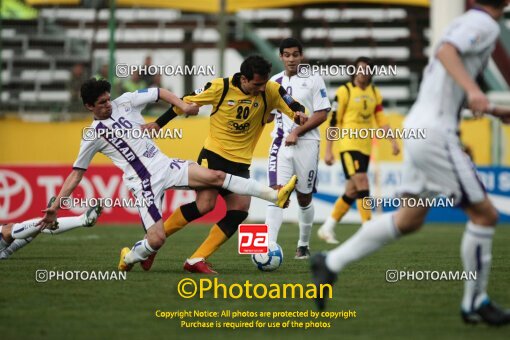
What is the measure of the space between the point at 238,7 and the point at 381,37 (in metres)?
3.59

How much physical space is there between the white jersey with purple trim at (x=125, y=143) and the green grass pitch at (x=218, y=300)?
40.1 inches

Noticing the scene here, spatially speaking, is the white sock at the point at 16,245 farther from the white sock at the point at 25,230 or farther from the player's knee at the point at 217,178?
the player's knee at the point at 217,178

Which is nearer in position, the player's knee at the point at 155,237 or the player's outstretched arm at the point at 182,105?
the player's outstretched arm at the point at 182,105

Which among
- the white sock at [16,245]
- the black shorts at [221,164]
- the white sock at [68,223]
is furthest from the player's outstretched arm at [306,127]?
the white sock at [16,245]

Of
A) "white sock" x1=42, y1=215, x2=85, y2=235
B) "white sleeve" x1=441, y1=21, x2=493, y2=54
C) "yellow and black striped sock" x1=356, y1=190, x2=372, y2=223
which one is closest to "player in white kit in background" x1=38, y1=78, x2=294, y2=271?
"white sock" x1=42, y1=215, x2=85, y2=235

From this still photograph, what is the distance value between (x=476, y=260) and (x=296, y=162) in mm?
5175

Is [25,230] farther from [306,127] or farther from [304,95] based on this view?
[304,95]

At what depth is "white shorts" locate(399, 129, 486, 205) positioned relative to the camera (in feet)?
22.5

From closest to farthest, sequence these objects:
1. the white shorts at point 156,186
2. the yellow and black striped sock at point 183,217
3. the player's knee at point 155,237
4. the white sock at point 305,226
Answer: the player's knee at point 155,237
the white shorts at point 156,186
the yellow and black striped sock at point 183,217
the white sock at point 305,226

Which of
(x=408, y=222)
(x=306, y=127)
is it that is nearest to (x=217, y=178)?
(x=306, y=127)

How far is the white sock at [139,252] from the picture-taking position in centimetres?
997

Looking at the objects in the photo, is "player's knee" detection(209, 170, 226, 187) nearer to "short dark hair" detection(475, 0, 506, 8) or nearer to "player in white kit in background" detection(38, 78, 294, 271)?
"player in white kit in background" detection(38, 78, 294, 271)

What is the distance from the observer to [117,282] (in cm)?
950

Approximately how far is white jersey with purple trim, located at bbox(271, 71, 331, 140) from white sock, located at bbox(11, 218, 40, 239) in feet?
9.45
